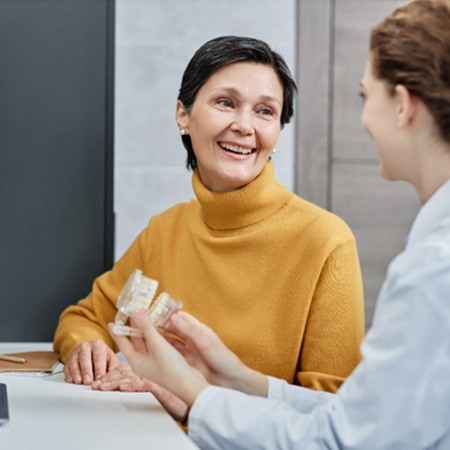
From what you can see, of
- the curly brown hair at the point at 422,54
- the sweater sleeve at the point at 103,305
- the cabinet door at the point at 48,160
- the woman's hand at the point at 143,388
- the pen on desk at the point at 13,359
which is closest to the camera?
the curly brown hair at the point at 422,54

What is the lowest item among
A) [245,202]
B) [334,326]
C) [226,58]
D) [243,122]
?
[334,326]

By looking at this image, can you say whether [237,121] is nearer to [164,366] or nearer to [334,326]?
[334,326]

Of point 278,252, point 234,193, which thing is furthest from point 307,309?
point 234,193

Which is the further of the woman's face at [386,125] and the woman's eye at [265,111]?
the woman's eye at [265,111]

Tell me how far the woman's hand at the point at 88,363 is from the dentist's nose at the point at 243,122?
49 cm

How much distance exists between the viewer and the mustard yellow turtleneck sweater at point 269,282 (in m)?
1.56

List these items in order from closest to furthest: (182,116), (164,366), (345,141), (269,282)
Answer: (164,366) → (269,282) → (182,116) → (345,141)

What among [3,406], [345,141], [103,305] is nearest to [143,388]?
[3,406]

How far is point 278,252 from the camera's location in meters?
1.66

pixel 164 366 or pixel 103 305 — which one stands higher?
pixel 164 366

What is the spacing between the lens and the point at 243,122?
5.54 feet

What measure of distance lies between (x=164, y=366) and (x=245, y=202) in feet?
1.94

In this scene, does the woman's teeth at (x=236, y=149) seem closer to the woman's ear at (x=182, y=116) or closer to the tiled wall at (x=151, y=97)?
the woman's ear at (x=182, y=116)

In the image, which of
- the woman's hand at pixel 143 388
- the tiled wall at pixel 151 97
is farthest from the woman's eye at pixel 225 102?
the woman's hand at pixel 143 388
